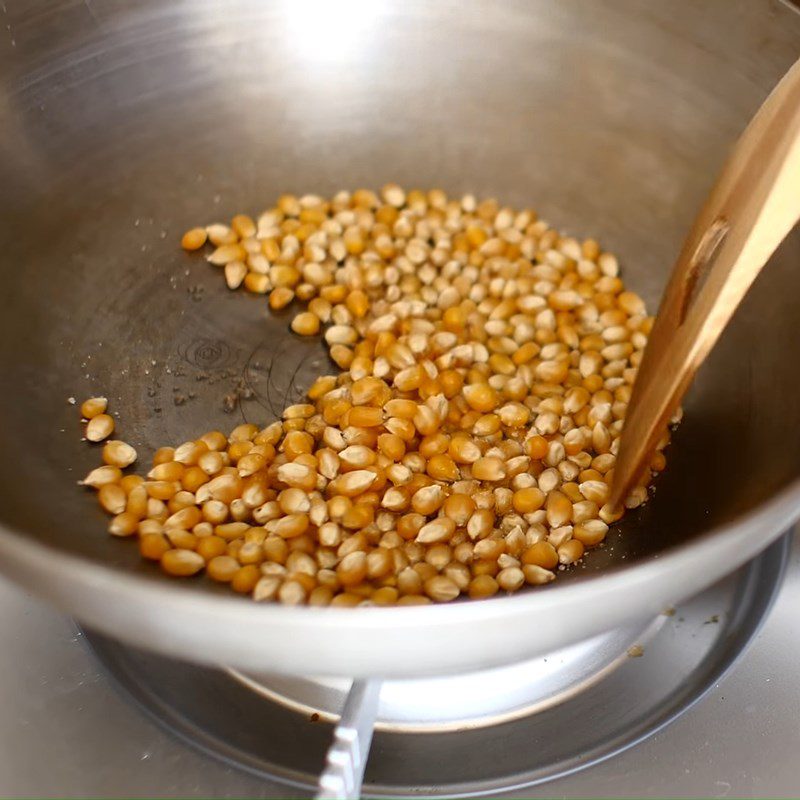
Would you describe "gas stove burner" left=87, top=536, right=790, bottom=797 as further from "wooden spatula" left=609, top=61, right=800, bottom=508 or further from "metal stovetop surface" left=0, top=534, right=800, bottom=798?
"wooden spatula" left=609, top=61, right=800, bottom=508

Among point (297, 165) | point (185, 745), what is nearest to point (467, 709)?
point (185, 745)

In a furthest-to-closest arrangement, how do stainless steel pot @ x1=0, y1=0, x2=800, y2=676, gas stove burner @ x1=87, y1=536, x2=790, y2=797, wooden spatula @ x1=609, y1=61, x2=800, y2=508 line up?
stainless steel pot @ x1=0, y1=0, x2=800, y2=676, gas stove burner @ x1=87, y1=536, x2=790, y2=797, wooden spatula @ x1=609, y1=61, x2=800, y2=508

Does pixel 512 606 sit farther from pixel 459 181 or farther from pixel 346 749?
pixel 459 181

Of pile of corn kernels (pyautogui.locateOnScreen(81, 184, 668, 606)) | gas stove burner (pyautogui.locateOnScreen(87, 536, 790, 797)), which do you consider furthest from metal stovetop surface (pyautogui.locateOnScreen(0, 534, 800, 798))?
pile of corn kernels (pyautogui.locateOnScreen(81, 184, 668, 606))

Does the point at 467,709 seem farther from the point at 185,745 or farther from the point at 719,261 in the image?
the point at 719,261

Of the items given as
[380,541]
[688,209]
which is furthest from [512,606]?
[688,209]

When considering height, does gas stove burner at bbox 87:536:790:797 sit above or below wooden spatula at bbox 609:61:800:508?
below

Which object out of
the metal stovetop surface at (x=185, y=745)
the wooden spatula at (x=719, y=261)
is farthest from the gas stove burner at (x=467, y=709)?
the wooden spatula at (x=719, y=261)

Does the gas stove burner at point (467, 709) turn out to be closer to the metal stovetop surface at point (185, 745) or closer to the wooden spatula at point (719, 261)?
the metal stovetop surface at point (185, 745)
